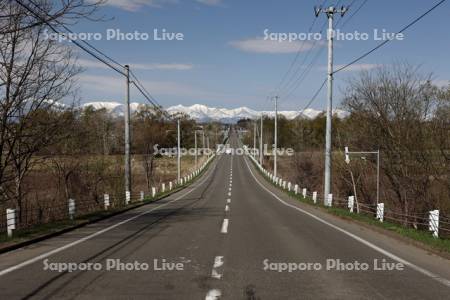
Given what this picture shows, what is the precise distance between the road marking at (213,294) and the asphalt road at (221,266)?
0.01 metres

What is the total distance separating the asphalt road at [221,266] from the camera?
6.73m

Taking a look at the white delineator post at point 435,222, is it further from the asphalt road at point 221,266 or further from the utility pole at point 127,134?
the utility pole at point 127,134

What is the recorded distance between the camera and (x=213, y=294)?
21.4 feet

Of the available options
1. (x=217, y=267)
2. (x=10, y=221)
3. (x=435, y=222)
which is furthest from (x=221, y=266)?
(x=435, y=222)

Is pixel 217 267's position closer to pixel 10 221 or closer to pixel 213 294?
pixel 213 294

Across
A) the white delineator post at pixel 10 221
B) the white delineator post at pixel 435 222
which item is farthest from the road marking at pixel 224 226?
the white delineator post at pixel 435 222

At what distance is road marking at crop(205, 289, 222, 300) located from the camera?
632cm

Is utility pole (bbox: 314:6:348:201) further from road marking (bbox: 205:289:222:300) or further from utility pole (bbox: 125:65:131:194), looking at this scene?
road marking (bbox: 205:289:222:300)

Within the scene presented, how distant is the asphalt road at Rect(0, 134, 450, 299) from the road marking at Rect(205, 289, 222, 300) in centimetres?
1

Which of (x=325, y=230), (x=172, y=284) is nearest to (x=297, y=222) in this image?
(x=325, y=230)

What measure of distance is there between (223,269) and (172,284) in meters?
1.41

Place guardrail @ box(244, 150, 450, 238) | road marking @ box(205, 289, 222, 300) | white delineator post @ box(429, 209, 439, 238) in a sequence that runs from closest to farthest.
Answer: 1. road marking @ box(205, 289, 222, 300)
2. white delineator post @ box(429, 209, 439, 238)
3. guardrail @ box(244, 150, 450, 238)

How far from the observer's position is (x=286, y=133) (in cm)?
13688

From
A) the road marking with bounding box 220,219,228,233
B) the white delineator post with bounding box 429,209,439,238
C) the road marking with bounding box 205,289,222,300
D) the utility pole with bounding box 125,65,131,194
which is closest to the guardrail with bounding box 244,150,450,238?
the white delineator post with bounding box 429,209,439,238
